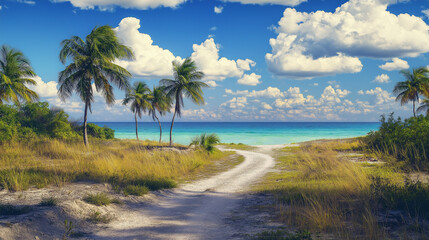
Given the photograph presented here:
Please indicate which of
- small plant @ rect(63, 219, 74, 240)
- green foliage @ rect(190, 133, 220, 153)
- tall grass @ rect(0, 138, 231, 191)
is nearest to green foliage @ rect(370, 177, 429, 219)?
small plant @ rect(63, 219, 74, 240)

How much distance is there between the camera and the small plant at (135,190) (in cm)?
835

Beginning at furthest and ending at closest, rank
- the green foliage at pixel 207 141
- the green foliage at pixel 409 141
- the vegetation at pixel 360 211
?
the green foliage at pixel 207 141 → the green foliage at pixel 409 141 → the vegetation at pixel 360 211

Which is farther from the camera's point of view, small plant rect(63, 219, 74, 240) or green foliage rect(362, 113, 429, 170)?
green foliage rect(362, 113, 429, 170)

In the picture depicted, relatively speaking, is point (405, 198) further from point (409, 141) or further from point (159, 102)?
point (159, 102)

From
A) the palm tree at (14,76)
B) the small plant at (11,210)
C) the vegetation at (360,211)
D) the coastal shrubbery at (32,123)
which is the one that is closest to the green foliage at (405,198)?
the vegetation at (360,211)

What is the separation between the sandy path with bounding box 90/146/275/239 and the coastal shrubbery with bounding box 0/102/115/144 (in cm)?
1510

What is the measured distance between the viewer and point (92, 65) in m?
21.2

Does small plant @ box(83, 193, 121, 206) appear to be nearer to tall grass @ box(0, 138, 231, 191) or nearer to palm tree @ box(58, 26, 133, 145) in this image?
tall grass @ box(0, 138, 231, 191)

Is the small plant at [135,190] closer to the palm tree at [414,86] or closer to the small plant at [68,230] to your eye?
the small plant at [68,230]

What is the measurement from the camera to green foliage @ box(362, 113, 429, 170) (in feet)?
34.1

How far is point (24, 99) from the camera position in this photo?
25500mm

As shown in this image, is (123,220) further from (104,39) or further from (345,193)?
(104,39)

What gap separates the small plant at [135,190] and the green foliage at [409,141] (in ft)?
32.1

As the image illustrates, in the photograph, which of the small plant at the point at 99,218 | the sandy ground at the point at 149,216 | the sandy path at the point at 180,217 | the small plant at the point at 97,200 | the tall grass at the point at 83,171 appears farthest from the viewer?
the tall grass at the point at 83,171
